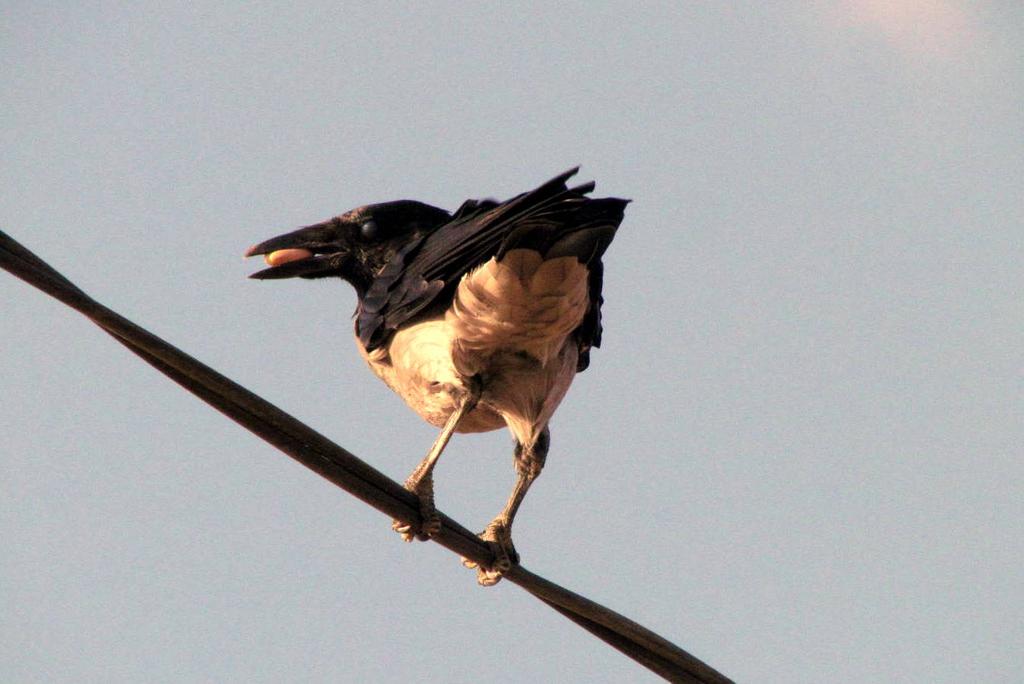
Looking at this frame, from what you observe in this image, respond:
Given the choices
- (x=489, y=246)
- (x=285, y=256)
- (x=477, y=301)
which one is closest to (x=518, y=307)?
(x=477, y=301)

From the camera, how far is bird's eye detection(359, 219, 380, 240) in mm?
7375

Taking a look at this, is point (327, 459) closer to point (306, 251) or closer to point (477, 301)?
point (477, 301)

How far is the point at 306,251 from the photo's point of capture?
7.35 meters

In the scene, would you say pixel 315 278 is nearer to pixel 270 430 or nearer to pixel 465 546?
pixel 465 546

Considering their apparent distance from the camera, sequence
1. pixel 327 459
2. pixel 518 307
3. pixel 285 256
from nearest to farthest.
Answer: pixel 327 459, pixel 518 307, pixel 285 256

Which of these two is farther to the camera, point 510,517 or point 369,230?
point 369,230

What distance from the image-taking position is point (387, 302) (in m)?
6.64

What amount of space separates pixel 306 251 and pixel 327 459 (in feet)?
9.72

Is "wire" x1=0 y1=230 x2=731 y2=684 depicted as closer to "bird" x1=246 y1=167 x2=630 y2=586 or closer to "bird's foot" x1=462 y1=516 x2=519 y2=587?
"bird's foot" x1=462 y1=516 x2=519 y2=587

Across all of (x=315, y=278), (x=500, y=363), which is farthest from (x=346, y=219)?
(x=500, y=363)

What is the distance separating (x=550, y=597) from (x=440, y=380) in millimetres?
1670

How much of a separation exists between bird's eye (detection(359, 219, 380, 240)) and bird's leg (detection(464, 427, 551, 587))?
1446 millimetres

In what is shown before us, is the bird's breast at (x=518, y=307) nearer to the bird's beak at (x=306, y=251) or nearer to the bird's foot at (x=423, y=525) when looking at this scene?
the bird's foot at (x=423, y=525)

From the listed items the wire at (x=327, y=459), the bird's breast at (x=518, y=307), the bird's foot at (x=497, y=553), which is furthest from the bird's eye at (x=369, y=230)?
the wire at (x=327, y=459)
